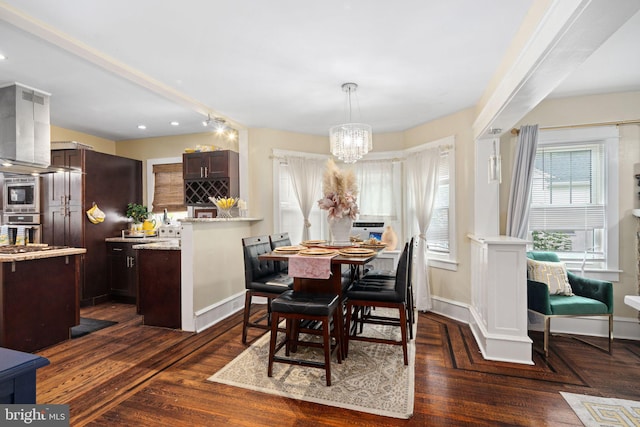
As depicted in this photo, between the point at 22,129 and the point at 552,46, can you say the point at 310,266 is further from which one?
the point at 22,129

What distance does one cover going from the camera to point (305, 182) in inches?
192

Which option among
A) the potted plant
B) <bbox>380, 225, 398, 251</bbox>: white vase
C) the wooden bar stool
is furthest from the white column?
the potted plant

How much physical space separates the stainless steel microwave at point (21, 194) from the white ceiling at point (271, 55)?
4.20ft

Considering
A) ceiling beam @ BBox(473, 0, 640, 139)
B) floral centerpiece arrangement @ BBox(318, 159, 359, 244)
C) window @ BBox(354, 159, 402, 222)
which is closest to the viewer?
ceiling beam @ BBox(473, 0, 640, 139)

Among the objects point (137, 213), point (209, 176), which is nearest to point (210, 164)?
point (209, 176)

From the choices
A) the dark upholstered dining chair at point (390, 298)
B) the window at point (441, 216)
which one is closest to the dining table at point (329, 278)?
the dark upholstered dining chair at point (390, 298)

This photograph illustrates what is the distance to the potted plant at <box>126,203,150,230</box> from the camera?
5.03 meters

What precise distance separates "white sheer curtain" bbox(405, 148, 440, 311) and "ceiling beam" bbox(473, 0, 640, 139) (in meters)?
1.46

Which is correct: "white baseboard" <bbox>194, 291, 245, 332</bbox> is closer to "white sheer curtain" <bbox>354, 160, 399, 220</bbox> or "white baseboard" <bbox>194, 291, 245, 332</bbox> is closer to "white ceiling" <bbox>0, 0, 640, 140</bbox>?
"white sheer curtain" <bbox>354, 160, 399, 220</bbox>

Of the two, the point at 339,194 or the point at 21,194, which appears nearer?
the point at 339,194

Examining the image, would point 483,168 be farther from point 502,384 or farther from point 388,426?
point 388,426

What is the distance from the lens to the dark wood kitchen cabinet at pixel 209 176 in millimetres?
4504

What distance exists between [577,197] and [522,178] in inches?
27.4

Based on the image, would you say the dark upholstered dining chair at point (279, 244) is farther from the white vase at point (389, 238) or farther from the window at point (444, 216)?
the window at point (444, 216)
